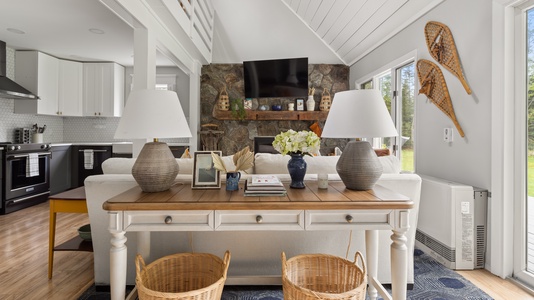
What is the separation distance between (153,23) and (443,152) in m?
3.17

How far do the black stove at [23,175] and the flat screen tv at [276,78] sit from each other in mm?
3507


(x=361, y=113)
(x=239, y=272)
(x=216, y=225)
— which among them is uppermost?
(x=361, y=113)

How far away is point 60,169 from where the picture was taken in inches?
196

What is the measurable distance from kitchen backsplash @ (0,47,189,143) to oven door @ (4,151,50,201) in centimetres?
80

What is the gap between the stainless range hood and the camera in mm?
4035

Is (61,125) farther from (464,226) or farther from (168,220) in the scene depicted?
(464,226)

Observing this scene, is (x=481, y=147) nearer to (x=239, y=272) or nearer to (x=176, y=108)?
(x=239, y=272)

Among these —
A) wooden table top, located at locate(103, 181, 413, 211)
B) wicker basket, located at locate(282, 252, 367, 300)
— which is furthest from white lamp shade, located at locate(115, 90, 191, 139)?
wicker basket, located at locate(282, 252, 367, 300)

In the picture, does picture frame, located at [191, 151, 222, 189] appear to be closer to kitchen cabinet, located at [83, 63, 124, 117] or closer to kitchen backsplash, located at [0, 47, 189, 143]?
kitchen backsplash, located at [0, 47, 189, 143]

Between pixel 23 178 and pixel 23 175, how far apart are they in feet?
0.14

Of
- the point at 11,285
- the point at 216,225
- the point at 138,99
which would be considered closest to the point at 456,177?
the point at 216,225

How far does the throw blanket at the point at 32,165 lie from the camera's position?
416 centimetres

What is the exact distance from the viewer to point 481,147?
226cm

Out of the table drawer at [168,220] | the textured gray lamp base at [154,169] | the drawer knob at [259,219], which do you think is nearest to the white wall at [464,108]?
the drawer knob at [259,219]
